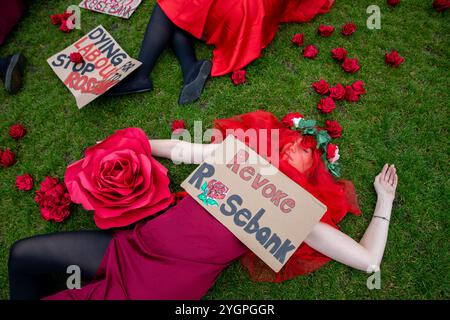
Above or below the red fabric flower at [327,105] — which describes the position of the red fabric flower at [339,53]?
above

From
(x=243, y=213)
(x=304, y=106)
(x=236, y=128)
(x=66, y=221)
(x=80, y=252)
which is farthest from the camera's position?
(x=304, y=106)

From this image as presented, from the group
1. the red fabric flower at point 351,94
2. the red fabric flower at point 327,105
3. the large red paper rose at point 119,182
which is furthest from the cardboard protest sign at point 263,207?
the red fabric flower at point 351,94

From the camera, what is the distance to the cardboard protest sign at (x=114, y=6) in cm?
291

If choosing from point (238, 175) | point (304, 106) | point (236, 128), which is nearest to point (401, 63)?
point (304, 106)

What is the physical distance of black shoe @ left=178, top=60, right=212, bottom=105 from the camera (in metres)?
2.54

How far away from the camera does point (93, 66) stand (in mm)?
2539

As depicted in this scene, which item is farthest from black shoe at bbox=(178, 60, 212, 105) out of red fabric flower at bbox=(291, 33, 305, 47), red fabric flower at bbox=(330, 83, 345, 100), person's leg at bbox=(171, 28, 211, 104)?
red fabric flower at bbox=(330, 83, 345, 100)

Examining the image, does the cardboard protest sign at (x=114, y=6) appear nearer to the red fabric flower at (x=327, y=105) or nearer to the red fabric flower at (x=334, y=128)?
the red fabric flower at (x=327, y=105)

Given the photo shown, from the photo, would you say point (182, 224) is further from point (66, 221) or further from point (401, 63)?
point (401, 63)

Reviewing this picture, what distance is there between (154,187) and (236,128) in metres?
0.74

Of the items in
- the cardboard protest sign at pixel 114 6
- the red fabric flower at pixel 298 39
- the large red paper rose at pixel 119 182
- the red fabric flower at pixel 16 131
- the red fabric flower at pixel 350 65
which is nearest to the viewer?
the large red paper rose at pixel 119 182

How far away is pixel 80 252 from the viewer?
1.77 m

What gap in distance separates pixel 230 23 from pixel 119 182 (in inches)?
58.8

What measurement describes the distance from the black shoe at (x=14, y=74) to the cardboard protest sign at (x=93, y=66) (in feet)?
0.91
